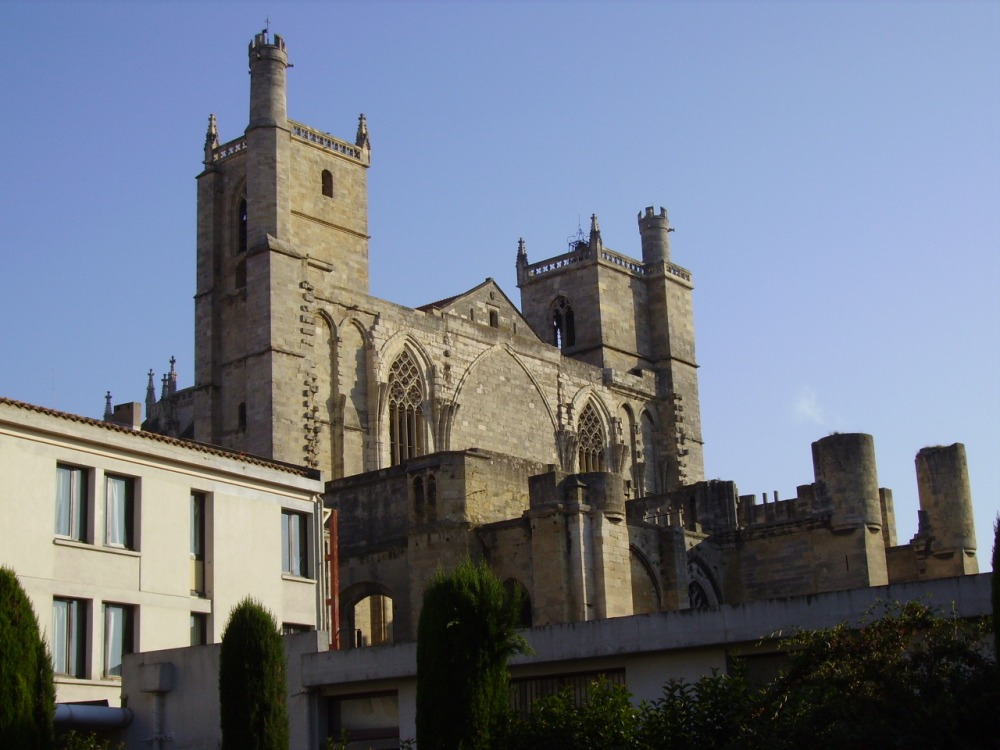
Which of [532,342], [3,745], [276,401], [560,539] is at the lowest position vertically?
[3,745]

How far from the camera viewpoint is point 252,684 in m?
18.9

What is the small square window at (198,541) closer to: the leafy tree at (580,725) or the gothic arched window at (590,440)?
the leafy tree at (580,725)

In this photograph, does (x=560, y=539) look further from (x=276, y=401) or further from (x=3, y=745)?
(x=3, y=745)

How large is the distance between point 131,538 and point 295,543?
11.1ft

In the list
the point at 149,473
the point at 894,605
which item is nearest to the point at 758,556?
the point at 149,473

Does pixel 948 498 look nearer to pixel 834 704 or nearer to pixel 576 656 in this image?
pixel 576 656

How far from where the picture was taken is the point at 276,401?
40.7 m

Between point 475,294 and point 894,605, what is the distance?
112ft

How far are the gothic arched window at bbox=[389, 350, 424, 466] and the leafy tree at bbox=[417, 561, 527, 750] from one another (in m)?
26.8

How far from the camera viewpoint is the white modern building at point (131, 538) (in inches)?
882

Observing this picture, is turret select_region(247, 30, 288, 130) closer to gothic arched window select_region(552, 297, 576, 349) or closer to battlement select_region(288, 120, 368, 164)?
battlement select_region(288, 120, 368, 164)

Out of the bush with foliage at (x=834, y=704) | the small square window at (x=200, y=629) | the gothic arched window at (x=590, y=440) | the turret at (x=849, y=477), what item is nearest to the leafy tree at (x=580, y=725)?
the bush with foliage at (x=834, y=704)

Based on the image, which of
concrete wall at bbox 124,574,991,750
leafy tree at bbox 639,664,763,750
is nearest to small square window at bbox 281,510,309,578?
concrete wall at bbox 124,574,991,750

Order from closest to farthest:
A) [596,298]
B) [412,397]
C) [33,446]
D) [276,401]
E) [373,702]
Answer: [373,702], [33,446], [276,401], [412,397], [596,298]
